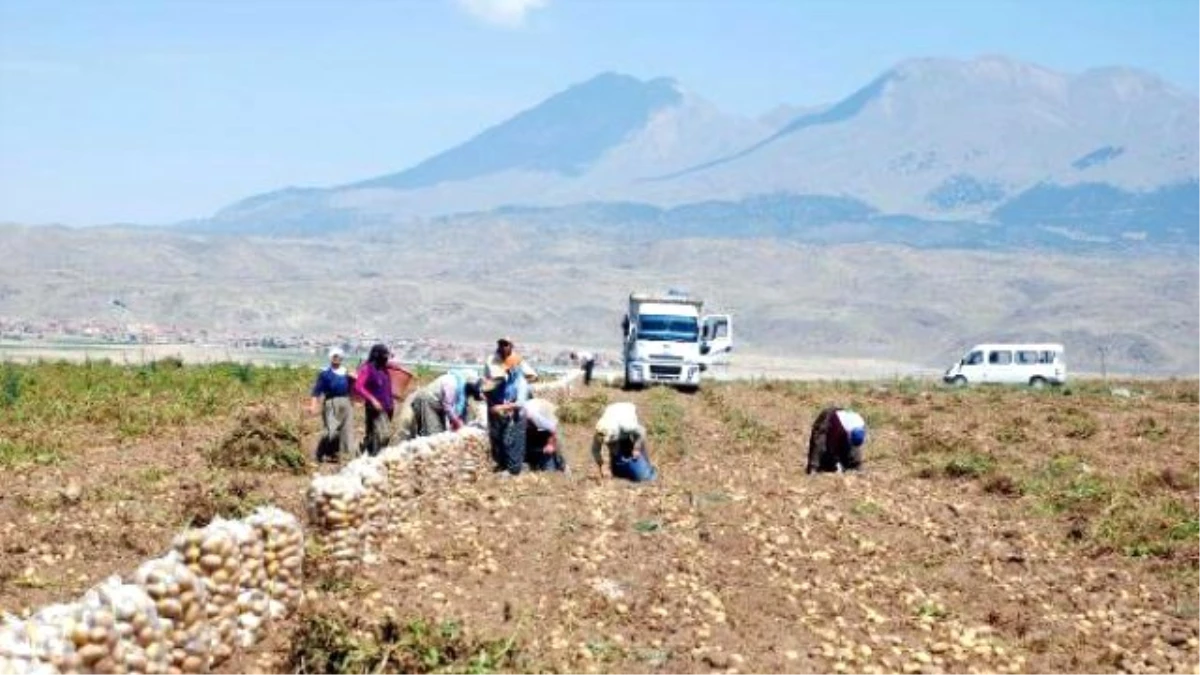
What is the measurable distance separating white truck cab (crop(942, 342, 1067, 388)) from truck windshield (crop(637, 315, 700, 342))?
18508 mm

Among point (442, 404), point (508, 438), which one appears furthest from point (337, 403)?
point (508, 438)

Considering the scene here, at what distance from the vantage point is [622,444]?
20.6 m

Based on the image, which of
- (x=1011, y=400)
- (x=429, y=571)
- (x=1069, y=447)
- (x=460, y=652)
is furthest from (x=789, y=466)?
(x=1011, y=400)

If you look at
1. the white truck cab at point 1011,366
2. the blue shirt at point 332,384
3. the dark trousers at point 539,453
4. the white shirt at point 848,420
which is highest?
the blue shirt at point 332,384

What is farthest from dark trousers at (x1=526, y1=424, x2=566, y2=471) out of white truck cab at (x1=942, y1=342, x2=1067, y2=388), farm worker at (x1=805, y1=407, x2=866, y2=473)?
white truck cab at (x1=942, y1=342, x2=1067, y2=388)

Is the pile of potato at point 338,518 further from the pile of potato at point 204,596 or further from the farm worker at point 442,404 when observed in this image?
the farm worker at point 442,404

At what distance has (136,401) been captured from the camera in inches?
1305

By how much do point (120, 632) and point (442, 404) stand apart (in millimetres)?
12251

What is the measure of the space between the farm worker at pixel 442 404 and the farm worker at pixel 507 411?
1294mm

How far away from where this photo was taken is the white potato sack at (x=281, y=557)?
12.0 metres

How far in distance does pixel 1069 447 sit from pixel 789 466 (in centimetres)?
712

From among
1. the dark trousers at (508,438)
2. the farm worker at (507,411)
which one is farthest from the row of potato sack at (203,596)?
the dark trousers at (508,438)

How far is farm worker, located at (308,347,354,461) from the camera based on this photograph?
2172 centimetres

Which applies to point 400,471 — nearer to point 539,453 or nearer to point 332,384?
point 539,453
